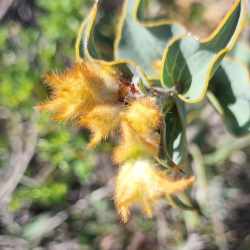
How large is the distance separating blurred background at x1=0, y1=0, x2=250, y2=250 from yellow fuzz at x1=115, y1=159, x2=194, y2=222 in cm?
A: 106

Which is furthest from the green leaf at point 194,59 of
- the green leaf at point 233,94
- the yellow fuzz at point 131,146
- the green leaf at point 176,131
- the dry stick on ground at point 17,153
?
the dry stick on ground at point 17,153

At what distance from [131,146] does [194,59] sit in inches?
20.8

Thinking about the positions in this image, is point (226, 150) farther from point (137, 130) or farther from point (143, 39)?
point (137, 130)

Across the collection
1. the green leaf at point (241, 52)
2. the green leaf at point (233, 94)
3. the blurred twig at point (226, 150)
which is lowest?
the blurred twig at point (226, 150)

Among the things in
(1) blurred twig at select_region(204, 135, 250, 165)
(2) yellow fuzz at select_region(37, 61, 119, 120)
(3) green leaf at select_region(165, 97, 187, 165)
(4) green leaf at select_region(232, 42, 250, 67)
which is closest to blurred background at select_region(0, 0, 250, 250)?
(1) blurred twig at select_region(204, 135, 250, 165)

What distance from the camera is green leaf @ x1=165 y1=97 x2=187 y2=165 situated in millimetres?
1863

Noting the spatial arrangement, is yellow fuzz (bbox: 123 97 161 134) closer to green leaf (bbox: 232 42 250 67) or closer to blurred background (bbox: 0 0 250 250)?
blurred background (bbox: 0 0 250 250)

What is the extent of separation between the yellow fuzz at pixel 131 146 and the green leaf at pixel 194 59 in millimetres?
307

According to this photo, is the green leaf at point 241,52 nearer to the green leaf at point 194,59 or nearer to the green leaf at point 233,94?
the green leaf at point 233,94

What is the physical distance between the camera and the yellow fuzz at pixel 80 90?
1510mm

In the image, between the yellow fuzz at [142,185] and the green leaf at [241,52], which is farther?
the green leaf at [241,52]

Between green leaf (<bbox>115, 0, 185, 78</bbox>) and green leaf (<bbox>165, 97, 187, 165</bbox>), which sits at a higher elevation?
green leaf (<bbox>115, 0, 185, 78</bbox>)

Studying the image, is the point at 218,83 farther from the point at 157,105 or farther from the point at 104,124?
the point at 104,124

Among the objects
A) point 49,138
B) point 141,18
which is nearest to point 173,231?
point 49,138
